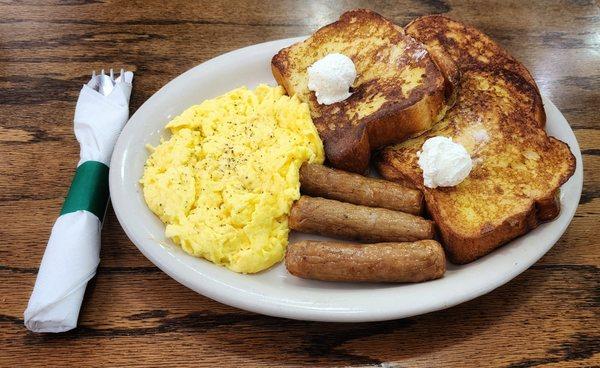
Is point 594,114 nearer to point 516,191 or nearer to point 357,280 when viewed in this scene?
point 516,191

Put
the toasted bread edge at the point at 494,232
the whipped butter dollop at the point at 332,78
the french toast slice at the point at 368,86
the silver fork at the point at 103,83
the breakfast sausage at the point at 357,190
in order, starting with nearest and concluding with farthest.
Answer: the toasted bread edge at the point at 494,232 < the breakfast sausage at the point at 357,190 < the french toast slice at the point at 368,86 < the whipped butter dollop at the point at 332,78 < the silver fork at the point at 103,83

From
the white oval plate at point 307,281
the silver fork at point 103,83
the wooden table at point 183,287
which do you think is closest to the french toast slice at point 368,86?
the white oval plate at point 307,281

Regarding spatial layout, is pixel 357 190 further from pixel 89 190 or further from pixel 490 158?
pixel 89 190

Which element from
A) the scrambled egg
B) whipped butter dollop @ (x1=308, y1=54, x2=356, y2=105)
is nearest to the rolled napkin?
the scrambled egg

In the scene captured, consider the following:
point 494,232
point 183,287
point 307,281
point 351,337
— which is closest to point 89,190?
point 183,287

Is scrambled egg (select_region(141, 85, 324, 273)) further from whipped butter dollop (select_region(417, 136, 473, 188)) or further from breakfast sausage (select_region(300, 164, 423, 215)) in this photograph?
whipped butter dollop (select_region(417, 136, 473, 188))

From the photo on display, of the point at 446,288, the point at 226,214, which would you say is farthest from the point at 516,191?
the point at 226,214

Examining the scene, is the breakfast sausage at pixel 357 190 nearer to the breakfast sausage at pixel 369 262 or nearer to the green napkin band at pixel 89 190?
the breakfast sausage at pixel 369 262
